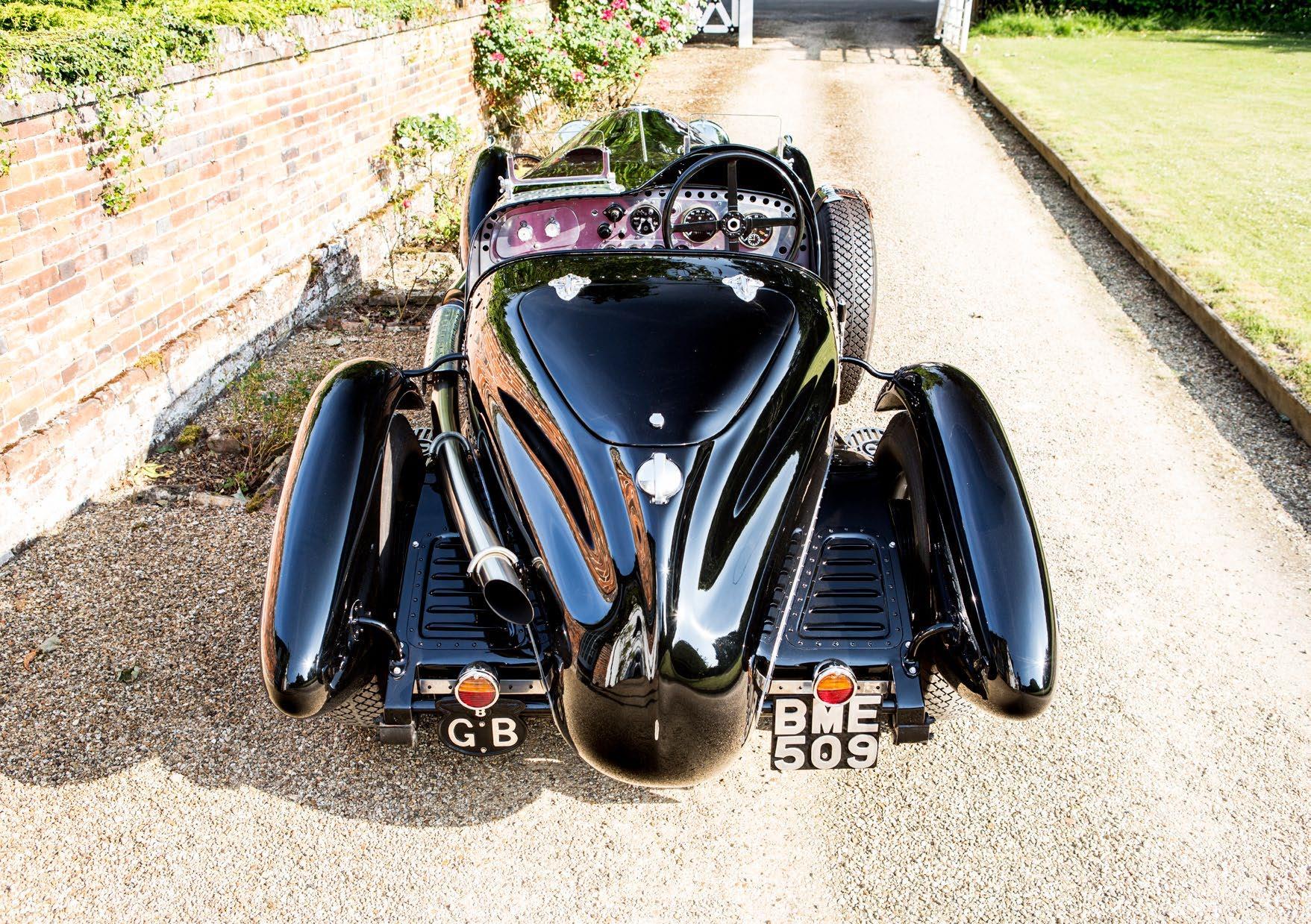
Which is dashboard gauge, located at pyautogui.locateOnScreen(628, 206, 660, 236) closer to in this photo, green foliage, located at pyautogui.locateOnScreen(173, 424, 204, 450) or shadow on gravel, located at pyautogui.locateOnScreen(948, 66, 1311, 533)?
green foliage, located at pyautogui.locateOnScreen(173, 424, 204, 450)

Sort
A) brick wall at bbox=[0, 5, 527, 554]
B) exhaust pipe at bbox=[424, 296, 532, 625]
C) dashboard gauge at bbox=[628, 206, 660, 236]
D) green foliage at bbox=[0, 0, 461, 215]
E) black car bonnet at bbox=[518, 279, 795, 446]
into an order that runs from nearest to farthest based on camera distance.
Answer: exhaust pipe at bbox=[424, 296, 532, 625], black car bonnet at bbox=[518, 279, 795, 446], brick wall at bbox=[0, 5, 527, 554], green foliage at bbox=[0, 0, 461, 215], dashboard gauge at bbox=[628, 206, 660, 236]

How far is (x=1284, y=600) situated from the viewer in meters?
3.78

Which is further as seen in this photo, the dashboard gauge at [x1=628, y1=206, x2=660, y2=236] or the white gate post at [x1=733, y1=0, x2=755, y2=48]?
the white gate post at [x1=733, y1=0, x2=755, y2=48]

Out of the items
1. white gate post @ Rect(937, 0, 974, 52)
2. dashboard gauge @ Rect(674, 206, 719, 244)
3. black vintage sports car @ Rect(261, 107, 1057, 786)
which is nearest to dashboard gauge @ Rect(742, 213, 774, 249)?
dashboard gauge @ Rect(674, 206, 719, 244)

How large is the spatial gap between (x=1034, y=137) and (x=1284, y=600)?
8773mm

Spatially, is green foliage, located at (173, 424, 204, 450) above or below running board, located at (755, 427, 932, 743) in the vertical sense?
below

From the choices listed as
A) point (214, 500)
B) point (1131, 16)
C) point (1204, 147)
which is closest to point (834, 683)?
point (214, 500)

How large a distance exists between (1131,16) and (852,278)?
73.6 feet

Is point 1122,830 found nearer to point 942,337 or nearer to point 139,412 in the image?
point 942,337

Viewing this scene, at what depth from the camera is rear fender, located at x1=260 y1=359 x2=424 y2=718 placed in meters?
2.47

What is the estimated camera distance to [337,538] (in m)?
2.63

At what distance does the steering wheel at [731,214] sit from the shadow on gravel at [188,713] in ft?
6.45

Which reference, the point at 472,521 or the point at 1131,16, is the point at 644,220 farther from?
the point at 1131,16

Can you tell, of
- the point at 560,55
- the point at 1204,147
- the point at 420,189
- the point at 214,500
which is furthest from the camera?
the point at 1204,147
